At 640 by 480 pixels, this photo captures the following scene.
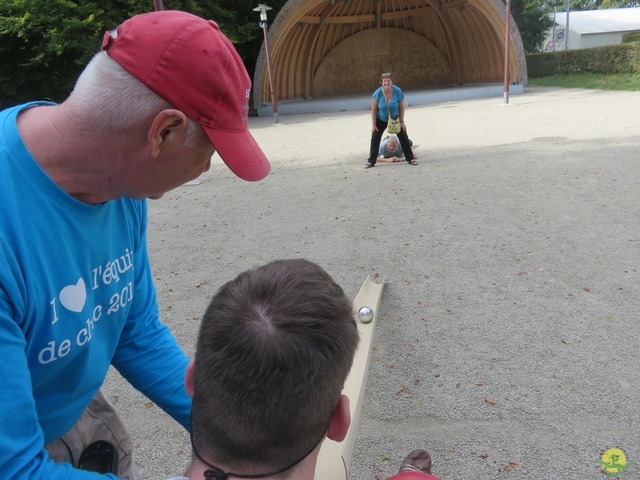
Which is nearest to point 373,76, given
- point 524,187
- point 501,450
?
point 524,187

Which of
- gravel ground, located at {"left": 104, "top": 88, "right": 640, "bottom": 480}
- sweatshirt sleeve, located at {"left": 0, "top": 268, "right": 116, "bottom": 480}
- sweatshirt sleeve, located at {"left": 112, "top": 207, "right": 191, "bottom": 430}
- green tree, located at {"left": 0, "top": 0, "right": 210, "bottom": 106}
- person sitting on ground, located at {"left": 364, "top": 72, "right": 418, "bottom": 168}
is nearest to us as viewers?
sweatshirt sleeve, located at {"left": 0, "top": 268, "right": 116, "bottom": 480}

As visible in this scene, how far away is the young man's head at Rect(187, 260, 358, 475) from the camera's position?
1028mm

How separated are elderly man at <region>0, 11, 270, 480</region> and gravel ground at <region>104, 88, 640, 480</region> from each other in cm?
164

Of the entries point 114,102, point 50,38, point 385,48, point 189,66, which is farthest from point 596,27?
point 114,102

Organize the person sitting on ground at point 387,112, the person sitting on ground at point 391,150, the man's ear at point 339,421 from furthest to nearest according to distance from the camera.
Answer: the person sitting on ground at point 391,150, the person sitting on ground at point 387,112, the man's ear at point 339,421

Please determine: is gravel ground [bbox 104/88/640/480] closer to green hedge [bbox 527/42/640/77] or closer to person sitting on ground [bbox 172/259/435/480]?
person sitting on ground [bbox 172/259/435/480]

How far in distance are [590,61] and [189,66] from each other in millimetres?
32613

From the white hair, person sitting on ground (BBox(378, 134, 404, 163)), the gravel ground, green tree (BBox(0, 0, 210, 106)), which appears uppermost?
green tree (BBox(0, 0, 210, 106))

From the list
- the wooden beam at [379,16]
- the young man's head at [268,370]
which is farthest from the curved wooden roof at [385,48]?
the young man's head at [268,370]

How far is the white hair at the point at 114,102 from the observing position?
3.84ft

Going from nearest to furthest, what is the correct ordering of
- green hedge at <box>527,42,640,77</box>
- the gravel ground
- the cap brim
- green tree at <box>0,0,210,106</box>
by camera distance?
the cap brim
the gravel ground
green tree at <box>0,0,210,106</box>
green hedge at <box>527,42,640,77</box>

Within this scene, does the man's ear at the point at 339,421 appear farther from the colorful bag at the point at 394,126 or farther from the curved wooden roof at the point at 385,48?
the curved wooden roof at the point at 385,48

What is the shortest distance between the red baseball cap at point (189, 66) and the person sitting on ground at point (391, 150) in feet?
28.1

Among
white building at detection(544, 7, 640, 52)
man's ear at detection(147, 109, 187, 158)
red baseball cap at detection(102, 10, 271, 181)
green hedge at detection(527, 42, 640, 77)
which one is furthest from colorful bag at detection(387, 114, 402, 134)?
white building at detection(544, 7, 640, 52)
